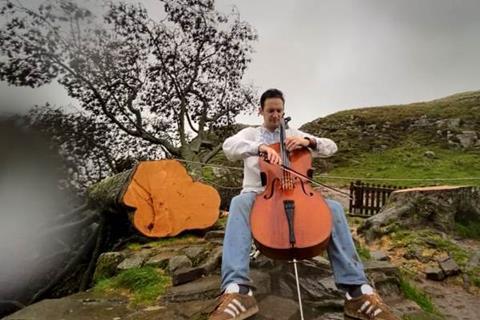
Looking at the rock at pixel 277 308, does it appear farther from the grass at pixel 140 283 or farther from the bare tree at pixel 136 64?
the bare tree at pixel 136 64

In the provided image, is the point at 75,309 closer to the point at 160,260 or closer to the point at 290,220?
the point at 160,260

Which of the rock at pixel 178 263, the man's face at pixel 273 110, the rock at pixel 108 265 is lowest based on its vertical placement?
the rock at pixel 108 265

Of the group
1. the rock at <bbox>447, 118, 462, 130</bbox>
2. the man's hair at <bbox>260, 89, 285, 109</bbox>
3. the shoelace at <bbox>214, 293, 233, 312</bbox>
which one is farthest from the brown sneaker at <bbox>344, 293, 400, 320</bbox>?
the rock at <bbox>447, 118, 462, 130</bbox>

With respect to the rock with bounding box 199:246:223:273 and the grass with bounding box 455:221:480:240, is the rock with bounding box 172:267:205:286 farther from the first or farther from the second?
the grass with bounding box 455:221:480:240

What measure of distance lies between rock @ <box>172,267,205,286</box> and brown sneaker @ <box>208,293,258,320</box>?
1212mm

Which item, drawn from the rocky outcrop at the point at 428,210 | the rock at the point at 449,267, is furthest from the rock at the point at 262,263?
the rocky outcrop at the point at 428,210

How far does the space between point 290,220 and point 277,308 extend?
74 cm

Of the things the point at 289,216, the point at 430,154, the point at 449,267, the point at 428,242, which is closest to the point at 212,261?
the point at 289,216

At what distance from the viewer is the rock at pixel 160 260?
4168 mm

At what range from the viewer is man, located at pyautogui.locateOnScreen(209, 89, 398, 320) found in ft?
7.84

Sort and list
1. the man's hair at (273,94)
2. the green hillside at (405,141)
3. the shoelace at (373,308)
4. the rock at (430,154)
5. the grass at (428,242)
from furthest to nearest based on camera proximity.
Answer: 1. the rock at (430,154)
2. the green hillside at (405,141)
3. the grass at (428,242)
4. the man's hair at (273,94)
5. the shoelace at (373,308)

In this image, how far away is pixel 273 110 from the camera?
3.27 meters

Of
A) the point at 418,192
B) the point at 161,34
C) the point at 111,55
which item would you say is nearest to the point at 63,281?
the point at 418,192

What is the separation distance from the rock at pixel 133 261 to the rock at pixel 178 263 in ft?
1.14
